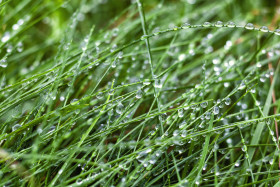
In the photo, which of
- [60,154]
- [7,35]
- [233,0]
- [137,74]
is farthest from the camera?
[233,0]

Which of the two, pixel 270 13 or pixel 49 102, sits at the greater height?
Result: pixel 49 102

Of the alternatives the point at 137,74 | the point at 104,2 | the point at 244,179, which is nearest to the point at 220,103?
the point at 244,179

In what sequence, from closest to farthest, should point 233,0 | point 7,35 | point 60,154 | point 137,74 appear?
point 60,154 → point 7,35 → point 137,74 → point 233,0

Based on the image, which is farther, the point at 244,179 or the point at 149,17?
the point at 149,17

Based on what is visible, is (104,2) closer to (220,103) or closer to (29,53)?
(29,53)

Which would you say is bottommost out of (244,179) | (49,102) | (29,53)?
(244,179)

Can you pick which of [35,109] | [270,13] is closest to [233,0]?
[270,13]
